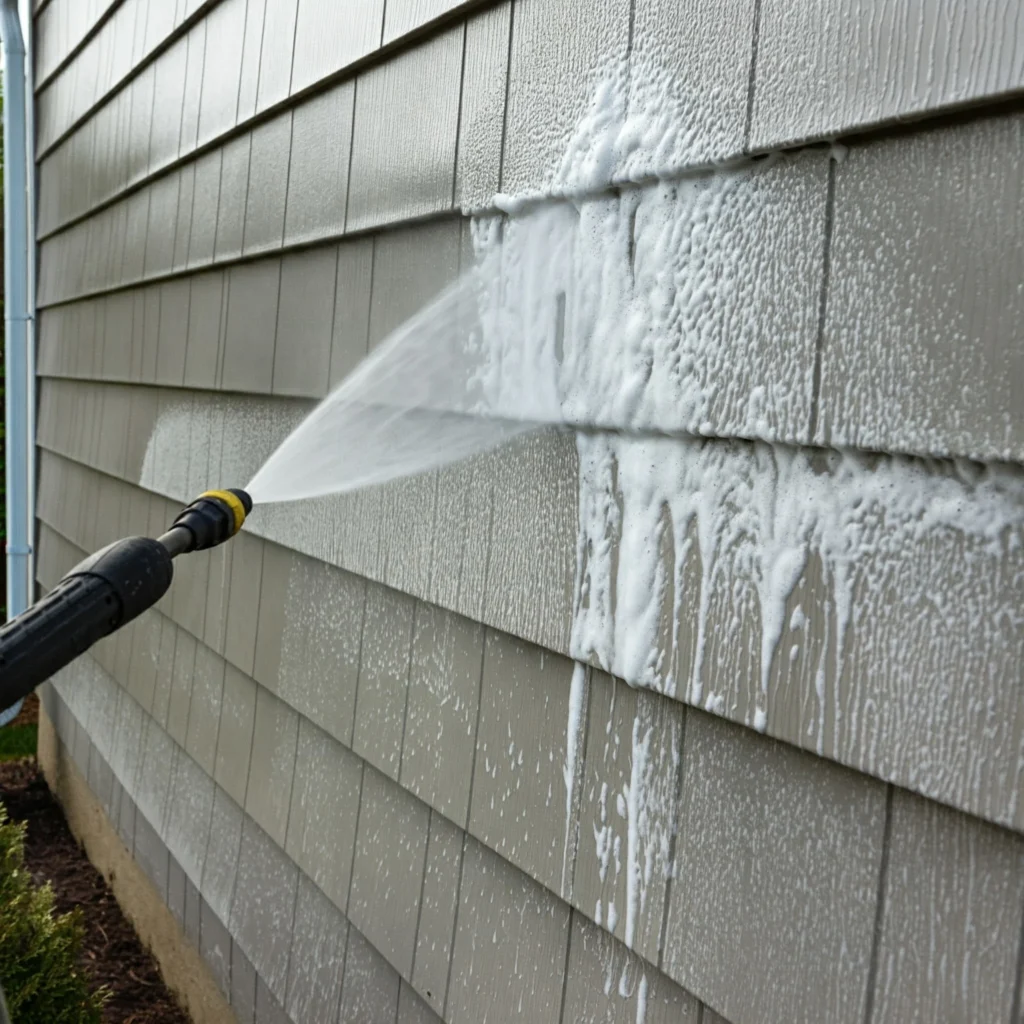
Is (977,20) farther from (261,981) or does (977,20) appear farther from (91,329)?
(91,329)

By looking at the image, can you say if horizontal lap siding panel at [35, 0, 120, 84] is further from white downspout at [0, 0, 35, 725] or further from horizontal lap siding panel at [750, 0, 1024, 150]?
horizontal lap siding panel at [750, 0, 1024, 150]

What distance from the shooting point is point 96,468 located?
4617 millimetres

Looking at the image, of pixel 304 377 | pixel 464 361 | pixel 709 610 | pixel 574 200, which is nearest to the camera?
pixel 709 610

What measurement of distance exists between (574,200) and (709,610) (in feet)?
1.91

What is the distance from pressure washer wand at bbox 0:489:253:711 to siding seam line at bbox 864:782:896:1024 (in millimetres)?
835

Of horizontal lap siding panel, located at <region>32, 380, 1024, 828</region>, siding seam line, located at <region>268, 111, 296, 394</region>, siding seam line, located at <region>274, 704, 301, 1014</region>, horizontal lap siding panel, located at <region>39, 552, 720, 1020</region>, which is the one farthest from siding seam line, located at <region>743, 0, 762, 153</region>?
siding seam line, located at <region>274, 704, 301, 1014</region>

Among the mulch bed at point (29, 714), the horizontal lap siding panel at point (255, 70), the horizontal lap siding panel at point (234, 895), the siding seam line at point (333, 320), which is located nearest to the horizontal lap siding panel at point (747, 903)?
the horizontal lap siding panel at point (234, 895)

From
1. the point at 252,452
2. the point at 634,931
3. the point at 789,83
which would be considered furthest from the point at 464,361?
the point at 252,452

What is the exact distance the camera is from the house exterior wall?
3.19ft

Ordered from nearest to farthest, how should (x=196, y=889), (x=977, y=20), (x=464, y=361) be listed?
1. (x=977, y=20)
2. (x=464, y=361)
3. (x=196, y=889)

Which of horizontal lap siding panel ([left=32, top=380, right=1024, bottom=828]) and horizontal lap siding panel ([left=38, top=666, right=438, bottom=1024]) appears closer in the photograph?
horizontal lap siding panel ([left=32, top=380, right=1024, bottom=828])

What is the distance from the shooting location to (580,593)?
58.5 inches

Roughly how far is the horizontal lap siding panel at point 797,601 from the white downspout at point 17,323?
14.8 ft

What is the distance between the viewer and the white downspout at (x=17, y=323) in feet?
18.7
